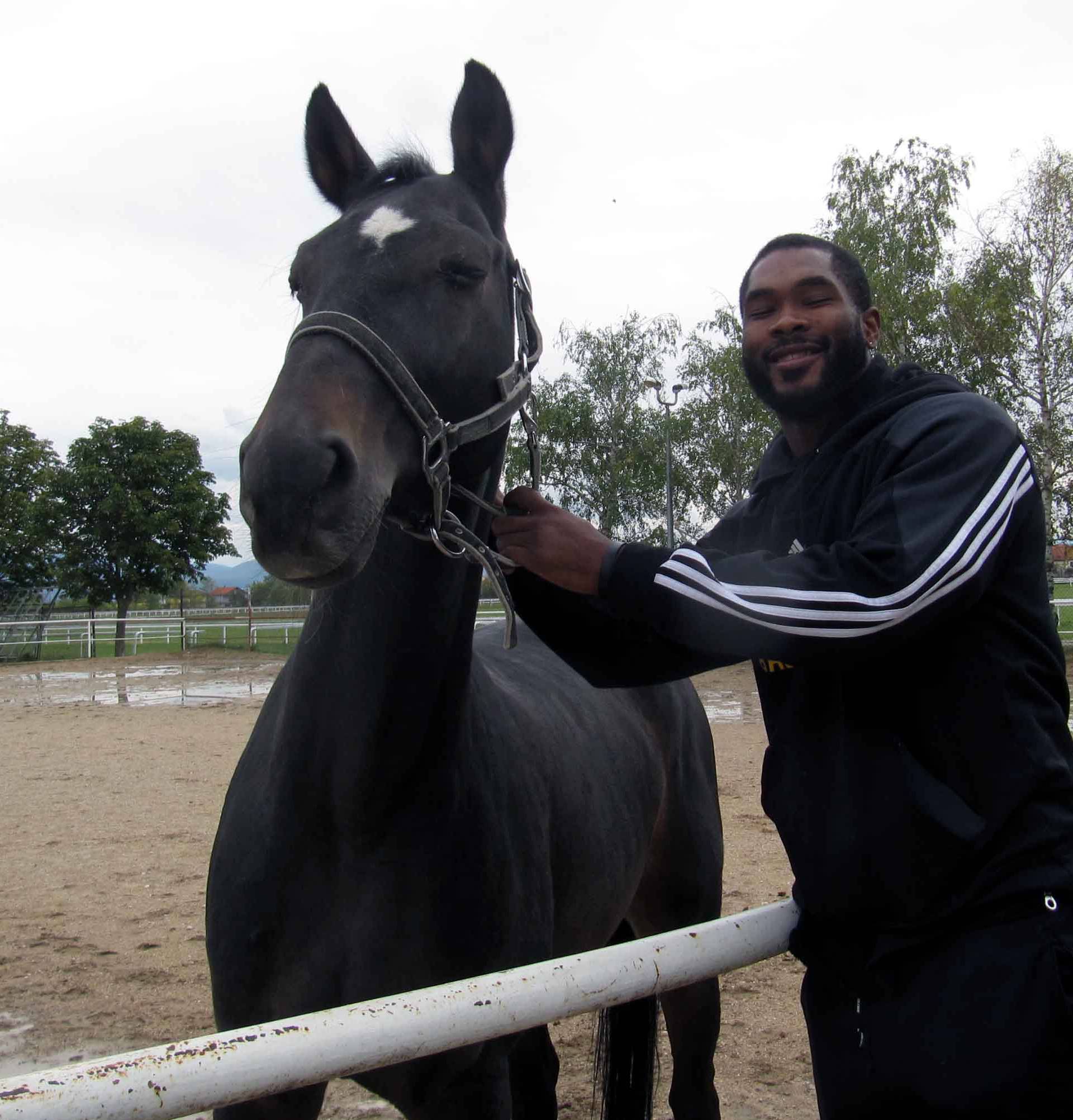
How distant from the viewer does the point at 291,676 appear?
6.97 ft

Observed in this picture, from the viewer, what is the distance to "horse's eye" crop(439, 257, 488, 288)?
6.00 ft

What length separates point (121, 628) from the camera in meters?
28.0

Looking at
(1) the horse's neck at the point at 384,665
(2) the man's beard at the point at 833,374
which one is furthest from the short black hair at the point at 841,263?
(1) the horse's neck at the point at 384,665

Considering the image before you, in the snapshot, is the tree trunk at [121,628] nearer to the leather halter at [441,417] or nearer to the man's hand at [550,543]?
the leather halter at [441,417]

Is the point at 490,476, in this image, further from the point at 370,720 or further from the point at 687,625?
the point at 687,625

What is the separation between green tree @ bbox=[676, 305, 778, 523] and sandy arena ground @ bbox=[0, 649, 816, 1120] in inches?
608

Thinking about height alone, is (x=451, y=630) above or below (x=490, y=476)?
below

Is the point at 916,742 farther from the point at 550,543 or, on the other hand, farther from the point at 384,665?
the point at 384,665

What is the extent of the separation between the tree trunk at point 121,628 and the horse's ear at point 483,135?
21.9 m

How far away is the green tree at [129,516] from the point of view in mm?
30609

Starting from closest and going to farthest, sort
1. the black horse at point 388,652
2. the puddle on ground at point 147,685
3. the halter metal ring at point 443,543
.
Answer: the black horse at point 388,652 → the halter metal ring at point 443,543 → the puddle on ground at point 147,685

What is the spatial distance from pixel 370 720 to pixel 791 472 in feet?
3.22

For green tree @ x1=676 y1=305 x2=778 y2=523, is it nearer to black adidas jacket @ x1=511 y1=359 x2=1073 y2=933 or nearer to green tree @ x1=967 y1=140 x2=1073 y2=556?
green tree @ x1=967 y1=140 x2=1073 y2=556

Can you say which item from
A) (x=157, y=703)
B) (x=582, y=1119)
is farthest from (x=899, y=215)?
(x=582, y=1119)
